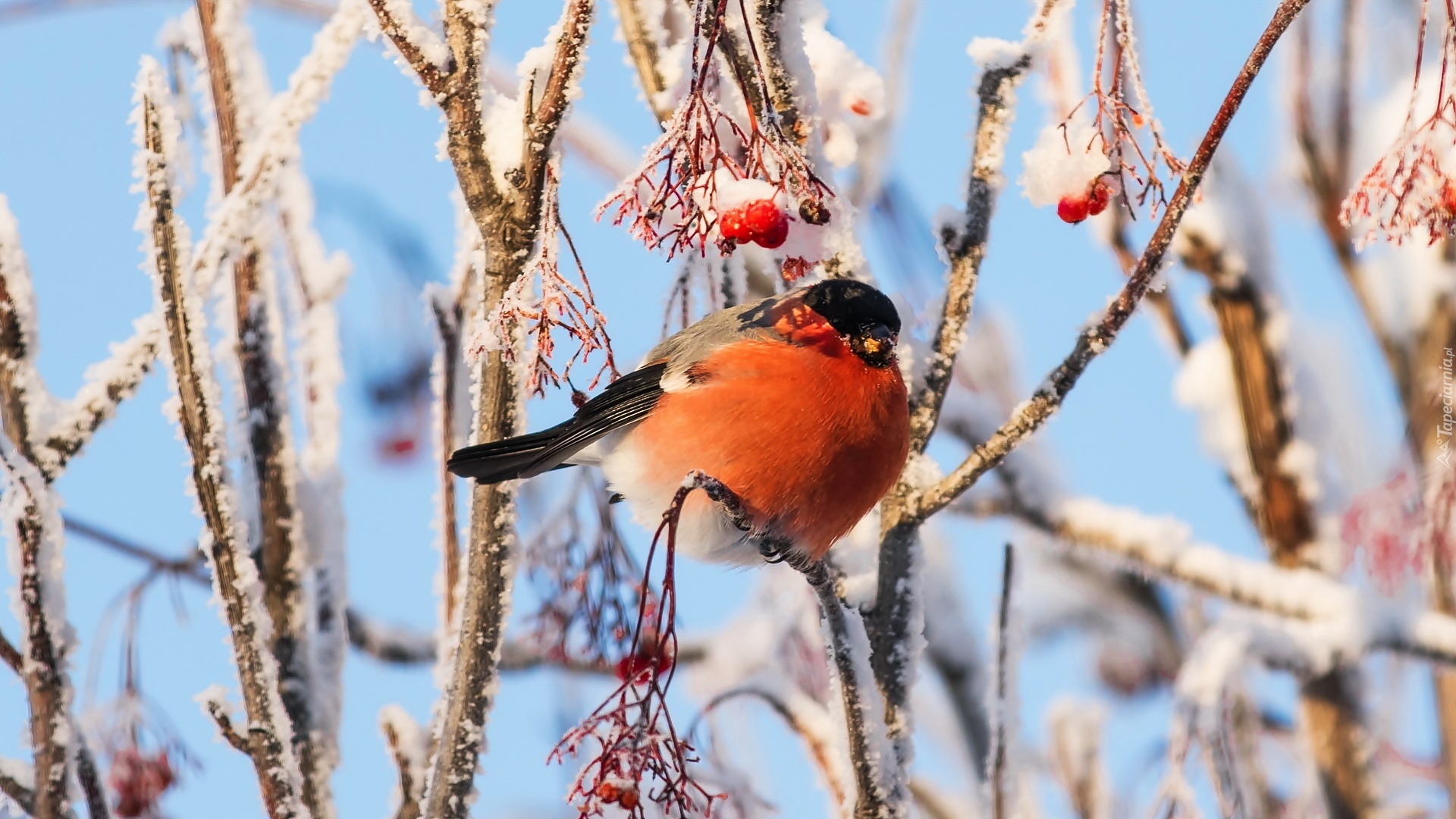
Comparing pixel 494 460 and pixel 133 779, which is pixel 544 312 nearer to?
pixel 494 460

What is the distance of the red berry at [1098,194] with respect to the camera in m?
1.91

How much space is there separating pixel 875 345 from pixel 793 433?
20 cm

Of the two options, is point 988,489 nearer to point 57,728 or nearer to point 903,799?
point 903,799

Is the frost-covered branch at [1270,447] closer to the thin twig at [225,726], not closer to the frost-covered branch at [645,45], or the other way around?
the frost-covered branch at [645,45]

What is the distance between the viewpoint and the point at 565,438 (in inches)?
84.0

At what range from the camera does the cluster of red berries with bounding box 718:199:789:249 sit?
5.61 ft

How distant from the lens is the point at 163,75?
1.95m

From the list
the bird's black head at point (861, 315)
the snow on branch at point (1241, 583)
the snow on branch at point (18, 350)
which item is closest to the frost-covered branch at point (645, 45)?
the bird's black head at point (861, 315)

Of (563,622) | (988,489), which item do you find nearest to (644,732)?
(563,622)

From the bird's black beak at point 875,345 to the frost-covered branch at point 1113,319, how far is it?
0.34m

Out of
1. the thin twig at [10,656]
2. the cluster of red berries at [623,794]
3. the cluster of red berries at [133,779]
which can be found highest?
the cluster of red berries at [133,779]

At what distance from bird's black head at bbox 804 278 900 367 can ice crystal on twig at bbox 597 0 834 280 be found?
278 mm

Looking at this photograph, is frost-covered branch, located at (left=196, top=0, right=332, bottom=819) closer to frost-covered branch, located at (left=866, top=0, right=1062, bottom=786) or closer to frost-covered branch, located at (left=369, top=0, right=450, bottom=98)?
frost-covered branch, located at (left=369, top=0, right=450, bottom=98)

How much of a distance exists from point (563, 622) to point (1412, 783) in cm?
299
